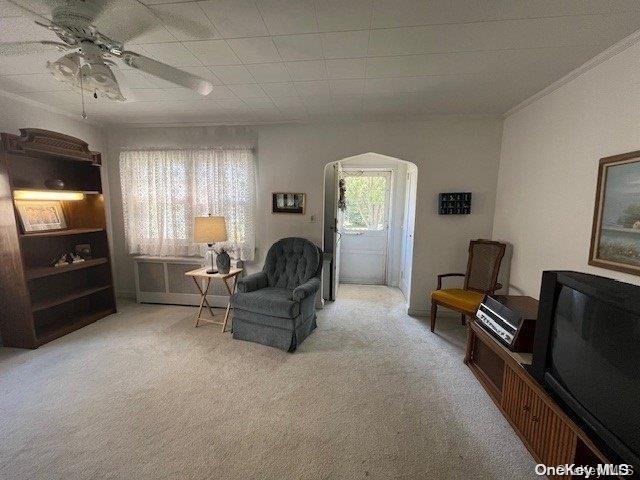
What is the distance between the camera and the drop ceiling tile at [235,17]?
1.41 m

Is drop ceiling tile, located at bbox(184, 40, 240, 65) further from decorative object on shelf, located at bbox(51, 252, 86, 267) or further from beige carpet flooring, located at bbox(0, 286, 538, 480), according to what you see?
decorative object on shelf, located at bbox(51, 252, 86, 267)

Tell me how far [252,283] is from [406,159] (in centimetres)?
234

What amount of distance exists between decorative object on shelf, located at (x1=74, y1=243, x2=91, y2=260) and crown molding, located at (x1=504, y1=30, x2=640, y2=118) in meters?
5.12

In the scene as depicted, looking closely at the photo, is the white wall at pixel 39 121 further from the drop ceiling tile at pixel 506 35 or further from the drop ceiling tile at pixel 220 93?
the drop ceiling tile at pixel 506 35

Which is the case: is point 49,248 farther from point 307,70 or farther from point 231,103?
point 307,70

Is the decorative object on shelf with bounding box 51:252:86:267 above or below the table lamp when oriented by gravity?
below

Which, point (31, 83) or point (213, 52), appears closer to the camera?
point (213, 52)

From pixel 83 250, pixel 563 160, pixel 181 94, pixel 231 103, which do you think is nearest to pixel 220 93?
pixel 231 103

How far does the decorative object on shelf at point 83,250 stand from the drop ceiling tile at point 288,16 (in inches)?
133

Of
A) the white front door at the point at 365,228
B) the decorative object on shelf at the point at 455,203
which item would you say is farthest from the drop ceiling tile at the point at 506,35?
the white front door at the point at 365,228

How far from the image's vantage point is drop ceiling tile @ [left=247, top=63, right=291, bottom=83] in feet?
6.79

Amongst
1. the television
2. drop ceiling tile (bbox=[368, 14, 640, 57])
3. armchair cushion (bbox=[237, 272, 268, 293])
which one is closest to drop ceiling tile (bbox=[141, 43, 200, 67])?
drop ceiling tile (bbox=[368, 14, 640, 57])

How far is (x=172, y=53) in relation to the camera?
1891mm

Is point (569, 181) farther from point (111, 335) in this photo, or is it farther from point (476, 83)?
point (111, 335)
